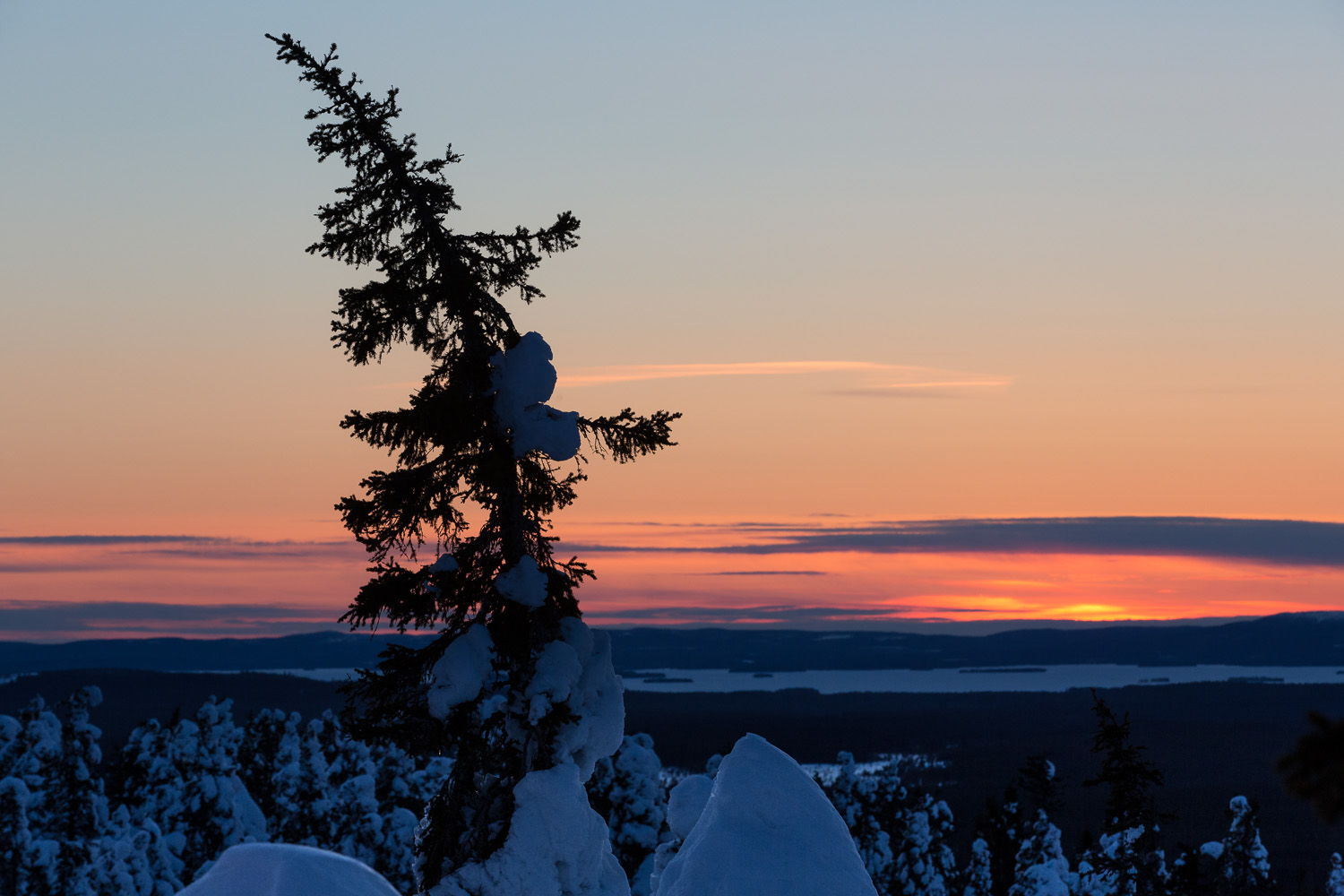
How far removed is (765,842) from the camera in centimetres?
1177

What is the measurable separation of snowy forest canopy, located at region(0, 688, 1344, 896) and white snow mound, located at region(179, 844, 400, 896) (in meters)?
24.6

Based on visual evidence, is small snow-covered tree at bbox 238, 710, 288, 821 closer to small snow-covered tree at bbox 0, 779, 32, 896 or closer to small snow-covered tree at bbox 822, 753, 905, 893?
small snow-covered tree at bbox 0, 779, 32, 896

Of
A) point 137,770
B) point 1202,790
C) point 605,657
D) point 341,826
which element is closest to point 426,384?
point 605,657

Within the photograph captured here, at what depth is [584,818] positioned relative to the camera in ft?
45.4

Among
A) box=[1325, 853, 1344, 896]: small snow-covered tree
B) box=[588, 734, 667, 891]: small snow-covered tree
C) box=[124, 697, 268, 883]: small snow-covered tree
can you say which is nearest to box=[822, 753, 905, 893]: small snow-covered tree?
box=[588, 734, 667, 891]: small snow-covered tree

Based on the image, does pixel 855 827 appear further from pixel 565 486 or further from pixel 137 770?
pixel 565 486

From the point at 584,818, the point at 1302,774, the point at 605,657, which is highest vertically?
the point at 605,657

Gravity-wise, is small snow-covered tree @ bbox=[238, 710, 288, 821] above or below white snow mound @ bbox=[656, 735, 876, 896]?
above

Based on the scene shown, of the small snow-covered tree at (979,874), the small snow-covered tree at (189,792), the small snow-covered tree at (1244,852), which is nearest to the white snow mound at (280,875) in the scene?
the small snow-covered tree at (189,792)

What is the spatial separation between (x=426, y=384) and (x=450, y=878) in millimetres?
Answer: 5054

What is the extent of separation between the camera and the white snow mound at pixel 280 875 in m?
13.0

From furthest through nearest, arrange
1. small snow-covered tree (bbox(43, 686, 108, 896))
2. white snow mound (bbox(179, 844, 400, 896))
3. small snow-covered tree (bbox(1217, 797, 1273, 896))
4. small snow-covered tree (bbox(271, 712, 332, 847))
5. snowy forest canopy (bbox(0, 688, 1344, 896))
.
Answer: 1. small snow-covered tree (bbox(1217, 797, 1273, 896))
2. small snow-covered tree (bbox(43, 686, 108, 896))
3. small snow-covered tree (bbox(271, 712, 332, 847))
4. snowy forest canopy (bbox(0, 688, 1344, 896))
5. white snow mound (bbox(179, 844, 400, 896))

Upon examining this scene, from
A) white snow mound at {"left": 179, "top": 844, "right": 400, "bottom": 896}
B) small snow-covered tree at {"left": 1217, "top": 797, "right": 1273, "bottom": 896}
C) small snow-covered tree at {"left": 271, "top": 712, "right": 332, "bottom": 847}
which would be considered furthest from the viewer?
small snow-covered tree at {"left": 1217, "top": 797, "right": 1273, "bottom": 896}

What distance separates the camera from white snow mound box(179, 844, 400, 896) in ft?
42.7
